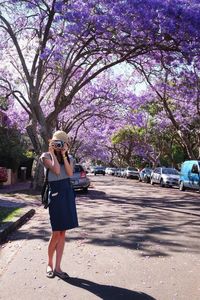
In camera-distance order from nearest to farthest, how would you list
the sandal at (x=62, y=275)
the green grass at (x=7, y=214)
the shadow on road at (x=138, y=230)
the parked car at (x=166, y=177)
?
the sandal at (x=62, y=275), the shadow on road at (x=138, y=230), the green grass at (x=7, y=214), the parked car at (x=166, y=177)

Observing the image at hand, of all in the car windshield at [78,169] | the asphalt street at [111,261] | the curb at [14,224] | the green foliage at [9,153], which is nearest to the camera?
the asphalt street at [111,261]

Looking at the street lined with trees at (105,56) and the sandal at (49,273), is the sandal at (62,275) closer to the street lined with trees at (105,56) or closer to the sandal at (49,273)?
the sandal at (49,273)

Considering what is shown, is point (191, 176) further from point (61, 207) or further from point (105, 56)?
point (61, 207)

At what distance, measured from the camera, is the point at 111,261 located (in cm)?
750

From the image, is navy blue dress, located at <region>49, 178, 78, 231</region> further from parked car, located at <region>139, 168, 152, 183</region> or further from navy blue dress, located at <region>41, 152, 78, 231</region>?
parked car, located at <region>139, 168, 152, 183</region>

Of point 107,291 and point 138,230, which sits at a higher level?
point 138,230

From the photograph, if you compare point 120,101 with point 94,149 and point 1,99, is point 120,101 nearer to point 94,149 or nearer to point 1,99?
point 1,99

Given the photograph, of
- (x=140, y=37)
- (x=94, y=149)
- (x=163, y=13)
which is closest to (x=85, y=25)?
(x=140, y=37)

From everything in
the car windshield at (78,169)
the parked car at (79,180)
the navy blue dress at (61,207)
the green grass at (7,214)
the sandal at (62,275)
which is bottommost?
the sandal at (62,275)

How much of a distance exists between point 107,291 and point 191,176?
22927 millimetres

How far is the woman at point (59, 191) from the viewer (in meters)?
6.46

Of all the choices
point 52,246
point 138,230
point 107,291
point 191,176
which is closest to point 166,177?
point 191,176

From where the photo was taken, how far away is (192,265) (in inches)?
285

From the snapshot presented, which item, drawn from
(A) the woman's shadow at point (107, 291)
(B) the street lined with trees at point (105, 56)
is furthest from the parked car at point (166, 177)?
(A) the woman's shadow at point (107, 291)
